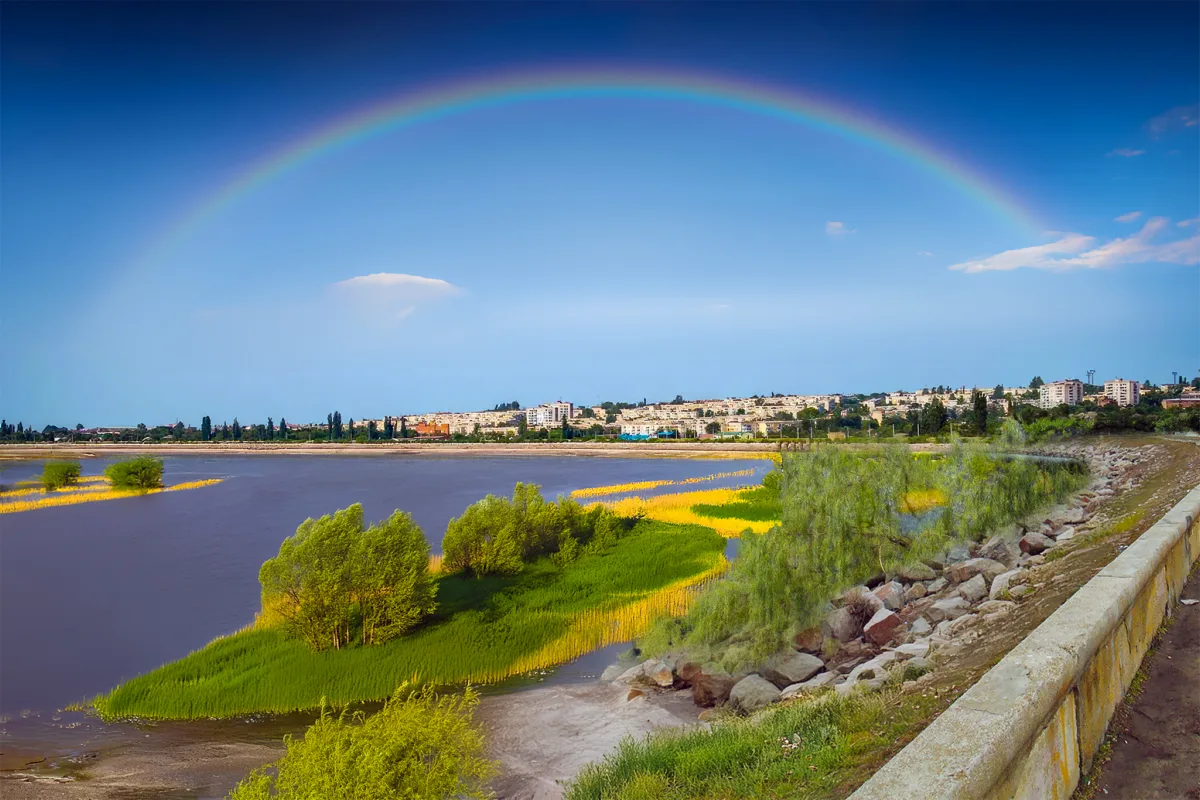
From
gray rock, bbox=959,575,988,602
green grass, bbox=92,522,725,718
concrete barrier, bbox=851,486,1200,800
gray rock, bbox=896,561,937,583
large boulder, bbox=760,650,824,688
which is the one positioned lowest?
green grass, bbox=92,522,725,718

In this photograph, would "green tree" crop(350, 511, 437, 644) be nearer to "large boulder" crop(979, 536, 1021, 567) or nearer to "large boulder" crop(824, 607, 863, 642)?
"large boulder" crop(824, 607, 863, 642)

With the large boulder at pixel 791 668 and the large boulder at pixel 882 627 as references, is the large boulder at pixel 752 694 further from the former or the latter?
the large boulder at pixel 882 627

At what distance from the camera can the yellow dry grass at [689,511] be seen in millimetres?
27641

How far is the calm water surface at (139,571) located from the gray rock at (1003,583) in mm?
7132

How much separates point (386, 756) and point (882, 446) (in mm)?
14484

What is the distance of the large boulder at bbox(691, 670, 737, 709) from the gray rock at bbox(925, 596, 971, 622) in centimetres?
305

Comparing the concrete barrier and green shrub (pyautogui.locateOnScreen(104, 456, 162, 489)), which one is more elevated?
the concrete barrier

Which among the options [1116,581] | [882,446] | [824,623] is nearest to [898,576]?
[824,623]

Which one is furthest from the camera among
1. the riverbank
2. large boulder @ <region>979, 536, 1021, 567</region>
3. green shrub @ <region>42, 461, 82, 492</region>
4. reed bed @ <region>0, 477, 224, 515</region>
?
the riverbank

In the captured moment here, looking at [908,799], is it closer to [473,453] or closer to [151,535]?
[151,535]

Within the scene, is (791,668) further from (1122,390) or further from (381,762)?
(1122,390)

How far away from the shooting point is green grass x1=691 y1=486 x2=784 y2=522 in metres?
30.4

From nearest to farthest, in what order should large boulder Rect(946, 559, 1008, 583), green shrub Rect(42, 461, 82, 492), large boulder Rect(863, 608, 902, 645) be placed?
large boulder Rect(863, 608, 902, 645) < large boulder Rect(946, 559, 1008, 583) < green shrub Rect(42, 461, 82, 492)

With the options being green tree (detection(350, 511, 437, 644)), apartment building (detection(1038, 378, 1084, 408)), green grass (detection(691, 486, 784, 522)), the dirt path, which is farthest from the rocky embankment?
apartment building (detection(1038, 378, 1084, 408))
